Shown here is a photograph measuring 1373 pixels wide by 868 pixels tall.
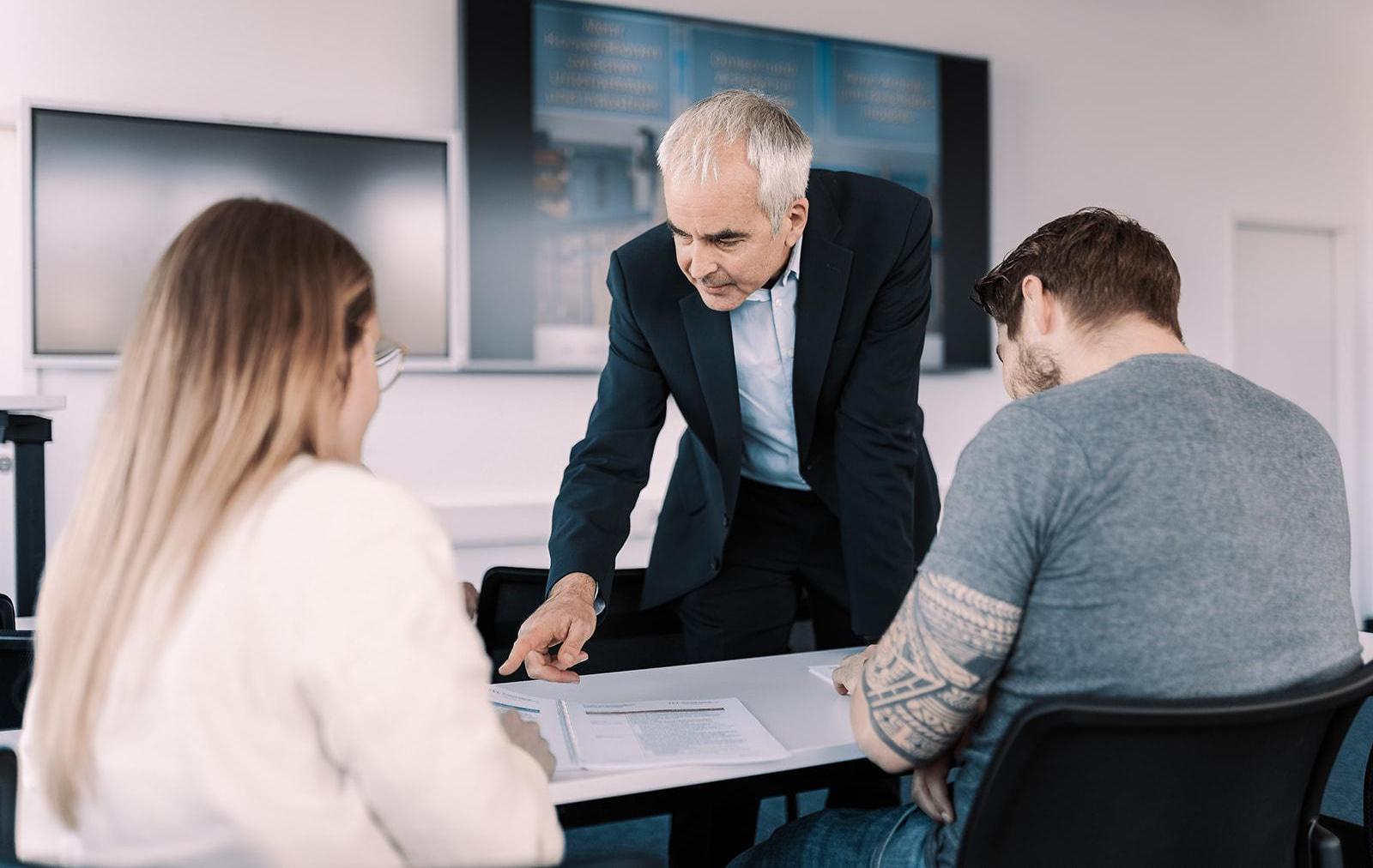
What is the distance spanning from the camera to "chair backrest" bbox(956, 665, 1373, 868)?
0.87m

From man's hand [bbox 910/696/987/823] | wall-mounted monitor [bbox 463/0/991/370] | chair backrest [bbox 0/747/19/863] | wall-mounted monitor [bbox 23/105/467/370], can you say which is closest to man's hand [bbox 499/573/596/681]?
man's hand [bbox 910/696/987/823]

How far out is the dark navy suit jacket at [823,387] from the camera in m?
1.83

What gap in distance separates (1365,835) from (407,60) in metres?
3.47

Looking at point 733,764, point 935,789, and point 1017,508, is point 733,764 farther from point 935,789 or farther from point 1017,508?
point 1017,508

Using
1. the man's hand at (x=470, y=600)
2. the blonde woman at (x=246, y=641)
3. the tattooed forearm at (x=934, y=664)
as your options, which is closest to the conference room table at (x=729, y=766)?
the tattooed forearm at (x=934, y=664)

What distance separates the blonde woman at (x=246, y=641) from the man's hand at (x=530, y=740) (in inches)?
8.6

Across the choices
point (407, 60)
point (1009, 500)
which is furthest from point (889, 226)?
point (407, 60)

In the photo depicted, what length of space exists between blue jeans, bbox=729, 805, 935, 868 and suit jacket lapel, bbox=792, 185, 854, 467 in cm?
79

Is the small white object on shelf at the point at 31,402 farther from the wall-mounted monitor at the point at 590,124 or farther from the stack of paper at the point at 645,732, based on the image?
the stack of paper at the point at 645,732

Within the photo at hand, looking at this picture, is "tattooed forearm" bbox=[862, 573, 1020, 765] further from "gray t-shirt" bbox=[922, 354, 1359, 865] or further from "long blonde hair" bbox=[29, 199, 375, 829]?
"long blonde hair" bbox=[29, 199, 375, 829]

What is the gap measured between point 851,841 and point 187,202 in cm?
308

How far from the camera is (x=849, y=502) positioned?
6.06 ft

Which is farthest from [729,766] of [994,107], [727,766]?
[994,107]

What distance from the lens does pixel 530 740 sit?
1082 mm
